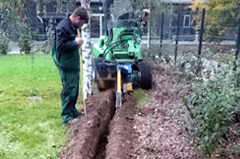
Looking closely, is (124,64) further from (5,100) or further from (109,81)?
(5,100)

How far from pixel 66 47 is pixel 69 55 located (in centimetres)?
26

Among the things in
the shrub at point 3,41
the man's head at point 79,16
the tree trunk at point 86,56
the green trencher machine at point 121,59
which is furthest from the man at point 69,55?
the shrub at point 3,41

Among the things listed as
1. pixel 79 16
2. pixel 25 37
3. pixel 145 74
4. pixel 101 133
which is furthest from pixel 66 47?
pixel 145 74

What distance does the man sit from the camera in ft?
14.0

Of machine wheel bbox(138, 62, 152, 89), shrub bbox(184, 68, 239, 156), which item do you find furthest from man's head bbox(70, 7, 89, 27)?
machine wheel bbox(138, 62, 152, 89)

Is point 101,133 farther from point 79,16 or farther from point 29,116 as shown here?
point 79,16

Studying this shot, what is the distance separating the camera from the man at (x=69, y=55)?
428 cm

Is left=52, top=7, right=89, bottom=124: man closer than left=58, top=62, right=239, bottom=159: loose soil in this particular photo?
No

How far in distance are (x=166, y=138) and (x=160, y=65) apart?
5.09 m

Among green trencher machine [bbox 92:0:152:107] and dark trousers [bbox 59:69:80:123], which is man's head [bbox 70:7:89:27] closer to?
dark trousers [bbox 59:69:80:123]

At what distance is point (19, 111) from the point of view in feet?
17.8

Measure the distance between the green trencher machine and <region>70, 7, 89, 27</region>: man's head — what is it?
1824mm

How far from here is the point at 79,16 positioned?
14.3 ft

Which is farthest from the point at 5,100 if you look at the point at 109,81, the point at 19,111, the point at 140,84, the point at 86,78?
the point at 140,84
